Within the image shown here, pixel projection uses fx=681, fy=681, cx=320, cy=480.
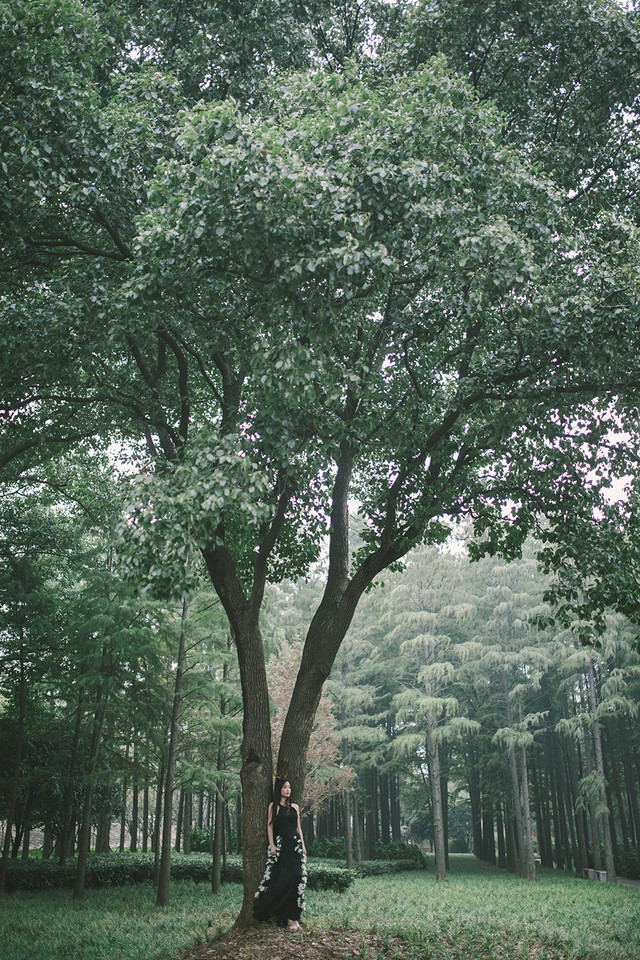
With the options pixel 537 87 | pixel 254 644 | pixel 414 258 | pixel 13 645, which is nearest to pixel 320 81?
pixel 414 258

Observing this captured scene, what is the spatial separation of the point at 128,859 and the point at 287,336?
17.4 m

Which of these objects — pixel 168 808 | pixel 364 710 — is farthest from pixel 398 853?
pixel 168 808

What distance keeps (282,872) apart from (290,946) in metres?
1.03

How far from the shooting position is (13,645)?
46.7 ft

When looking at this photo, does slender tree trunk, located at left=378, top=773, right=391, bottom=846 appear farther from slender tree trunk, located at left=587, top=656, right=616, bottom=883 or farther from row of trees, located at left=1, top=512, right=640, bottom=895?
slender tree trunk, located at left=587, top=656, right=616, bottom=883

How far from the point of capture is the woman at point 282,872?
7.03 m

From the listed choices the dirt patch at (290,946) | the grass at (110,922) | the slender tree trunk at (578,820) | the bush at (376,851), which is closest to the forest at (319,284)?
the dirt patch at (290,946)

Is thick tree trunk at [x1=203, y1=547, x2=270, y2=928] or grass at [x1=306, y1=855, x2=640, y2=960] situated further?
thick tree trunk at [x1=203, y1=547, x2=270, y2=928]

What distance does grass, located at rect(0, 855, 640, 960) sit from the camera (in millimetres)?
6801

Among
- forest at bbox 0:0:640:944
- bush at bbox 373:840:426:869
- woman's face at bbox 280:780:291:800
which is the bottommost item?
bush at bbox 373:840:426:869

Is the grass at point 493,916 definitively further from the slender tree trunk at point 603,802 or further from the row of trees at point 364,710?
the row of trees at point 364,710

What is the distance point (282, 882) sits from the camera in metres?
7.09

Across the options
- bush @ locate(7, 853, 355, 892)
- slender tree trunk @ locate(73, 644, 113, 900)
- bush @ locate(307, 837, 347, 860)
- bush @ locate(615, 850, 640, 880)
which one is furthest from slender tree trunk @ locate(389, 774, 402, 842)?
slender tree trunk @ locate(73, 644, 113, 900)

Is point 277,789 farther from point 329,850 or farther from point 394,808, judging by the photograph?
point 394,808
